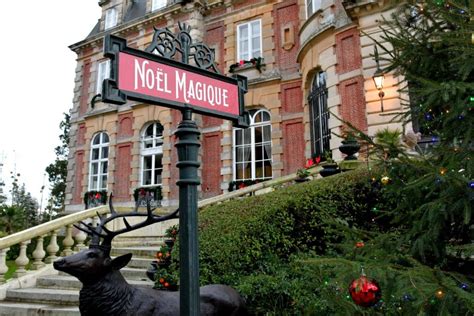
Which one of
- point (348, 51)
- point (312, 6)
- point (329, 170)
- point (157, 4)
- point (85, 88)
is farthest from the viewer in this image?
point (85, 88)

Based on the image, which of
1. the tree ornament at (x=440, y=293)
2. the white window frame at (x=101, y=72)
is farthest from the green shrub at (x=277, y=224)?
the white window frame at (x=101, y=72)

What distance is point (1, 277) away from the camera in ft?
23.9

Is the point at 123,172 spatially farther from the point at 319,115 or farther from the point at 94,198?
the point at 319,115

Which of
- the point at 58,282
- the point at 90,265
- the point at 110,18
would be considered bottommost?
the point at 58,282

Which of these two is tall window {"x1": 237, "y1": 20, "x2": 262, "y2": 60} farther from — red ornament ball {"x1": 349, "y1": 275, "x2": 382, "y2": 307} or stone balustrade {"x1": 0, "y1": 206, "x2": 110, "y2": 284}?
red ornament ball {"x1": 349, "y1": 275, "x2": 382, "y2": 307}

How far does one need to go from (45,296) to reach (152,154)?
12.5m

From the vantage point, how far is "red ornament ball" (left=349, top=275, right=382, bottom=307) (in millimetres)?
2527

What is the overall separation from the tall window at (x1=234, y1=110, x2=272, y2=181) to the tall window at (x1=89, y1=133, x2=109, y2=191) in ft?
25.2

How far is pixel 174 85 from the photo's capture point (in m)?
2.46

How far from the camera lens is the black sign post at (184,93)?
220cm

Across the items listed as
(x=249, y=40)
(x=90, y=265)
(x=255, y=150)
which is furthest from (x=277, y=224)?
(x=249, y=40)

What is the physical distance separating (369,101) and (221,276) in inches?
301

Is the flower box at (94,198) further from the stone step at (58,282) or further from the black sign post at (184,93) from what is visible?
the black sign post at (184,93)

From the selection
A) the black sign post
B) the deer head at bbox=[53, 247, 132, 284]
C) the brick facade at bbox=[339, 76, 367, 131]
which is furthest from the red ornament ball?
the brick facade at bbox=[339, 76, 367, 131]
